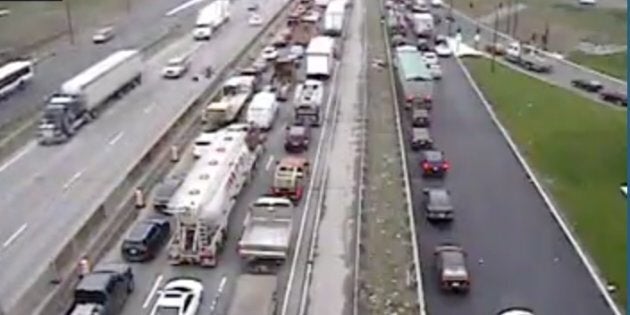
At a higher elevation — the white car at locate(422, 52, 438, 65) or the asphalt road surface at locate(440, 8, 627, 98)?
the white car at locate(422, 52, 438, 65)

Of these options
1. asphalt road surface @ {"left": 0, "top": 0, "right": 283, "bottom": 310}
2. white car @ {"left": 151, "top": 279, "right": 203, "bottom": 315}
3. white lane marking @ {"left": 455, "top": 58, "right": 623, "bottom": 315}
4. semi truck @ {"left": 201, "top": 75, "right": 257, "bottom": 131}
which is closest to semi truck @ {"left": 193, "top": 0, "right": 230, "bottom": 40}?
asphalt road surface @ {"left": 0, "top": 0, "right": 283, "bottom": 310}

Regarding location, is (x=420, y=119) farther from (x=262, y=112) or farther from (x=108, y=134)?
(x=108, y=134)

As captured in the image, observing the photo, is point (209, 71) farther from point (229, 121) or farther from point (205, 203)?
point (205, 203)

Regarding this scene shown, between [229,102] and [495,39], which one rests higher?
Result: [229,102]

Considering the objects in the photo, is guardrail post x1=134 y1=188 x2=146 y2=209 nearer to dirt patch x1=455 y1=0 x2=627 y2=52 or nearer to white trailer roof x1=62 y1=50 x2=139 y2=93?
white trailer roof x1=62 y1=50 x2=139 y2=93

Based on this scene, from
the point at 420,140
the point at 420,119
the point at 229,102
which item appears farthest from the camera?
the point at 229,102

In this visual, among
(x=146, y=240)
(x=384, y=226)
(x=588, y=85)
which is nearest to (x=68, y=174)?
(x=146, y=240)

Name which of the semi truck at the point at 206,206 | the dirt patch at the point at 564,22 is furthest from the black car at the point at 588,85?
the semi truck at the point at 206,206
